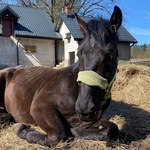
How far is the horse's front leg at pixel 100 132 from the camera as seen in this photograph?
Result: 3748 mm

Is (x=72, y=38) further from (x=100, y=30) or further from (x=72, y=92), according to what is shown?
(x=100, y=30)

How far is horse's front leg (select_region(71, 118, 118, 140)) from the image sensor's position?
3748 mm

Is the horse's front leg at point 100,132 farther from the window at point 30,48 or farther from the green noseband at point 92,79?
the window at point 30,48

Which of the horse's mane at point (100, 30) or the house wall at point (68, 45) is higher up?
the horse's mane at point (100, 30)

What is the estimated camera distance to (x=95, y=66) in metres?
3.04

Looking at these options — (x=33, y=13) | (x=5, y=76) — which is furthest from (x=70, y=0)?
(x=5, y=76)

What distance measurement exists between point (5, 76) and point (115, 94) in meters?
3.81

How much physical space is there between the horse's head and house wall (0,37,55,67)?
24248mm

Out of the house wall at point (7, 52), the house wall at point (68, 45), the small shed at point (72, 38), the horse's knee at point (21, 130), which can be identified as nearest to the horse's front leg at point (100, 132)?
the horse's knee at point (21, 130)

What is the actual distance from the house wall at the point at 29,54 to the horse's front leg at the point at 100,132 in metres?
23.6

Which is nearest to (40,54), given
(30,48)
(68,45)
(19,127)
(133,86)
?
(30,48)

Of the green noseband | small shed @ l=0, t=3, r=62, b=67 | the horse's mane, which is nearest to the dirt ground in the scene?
the green noseband

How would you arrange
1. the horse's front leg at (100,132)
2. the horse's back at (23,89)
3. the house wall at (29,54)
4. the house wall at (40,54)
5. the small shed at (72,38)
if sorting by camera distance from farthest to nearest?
the small shed at (72,38), the house wall at (40,54), the house wall at (29,54), the horse's back at (23,89), the horse's front leg at (100,132)

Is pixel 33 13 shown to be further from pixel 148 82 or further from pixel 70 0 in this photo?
pixel 148 82
